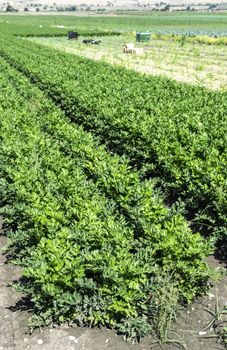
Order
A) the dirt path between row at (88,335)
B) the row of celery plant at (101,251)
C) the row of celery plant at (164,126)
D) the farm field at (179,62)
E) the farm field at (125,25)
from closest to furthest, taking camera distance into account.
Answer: the dirt path between row at (88,335) < the row of celery plant at (101,251) < the row of celery plant at (164,126) < the farm field at (179,62) < the farm field at (125,25)

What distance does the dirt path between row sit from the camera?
5.19 m

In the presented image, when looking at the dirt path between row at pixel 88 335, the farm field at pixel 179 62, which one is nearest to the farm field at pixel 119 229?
the dirt path between row at pixel 88 335

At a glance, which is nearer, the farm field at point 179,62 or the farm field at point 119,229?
the farm field at point 119,229

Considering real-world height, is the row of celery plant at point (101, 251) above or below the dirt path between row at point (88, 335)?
above

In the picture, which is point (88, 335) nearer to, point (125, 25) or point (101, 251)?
point (101, 251)

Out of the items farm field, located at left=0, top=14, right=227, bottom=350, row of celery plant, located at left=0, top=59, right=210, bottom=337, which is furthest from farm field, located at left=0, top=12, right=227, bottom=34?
row of celery plant, located at left=0, top=59, right=210, bottom=337

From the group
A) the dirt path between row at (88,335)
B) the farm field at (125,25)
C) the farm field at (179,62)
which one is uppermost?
the farm field at (125,25)

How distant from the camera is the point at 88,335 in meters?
5.35

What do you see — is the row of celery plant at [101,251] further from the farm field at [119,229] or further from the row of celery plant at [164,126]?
the row of celery plant at [164,126]

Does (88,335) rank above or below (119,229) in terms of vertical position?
below

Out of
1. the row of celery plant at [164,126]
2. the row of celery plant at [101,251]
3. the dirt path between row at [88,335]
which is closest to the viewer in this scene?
the dirt path between row at [88,335]

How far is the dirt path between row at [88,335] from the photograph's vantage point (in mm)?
5188

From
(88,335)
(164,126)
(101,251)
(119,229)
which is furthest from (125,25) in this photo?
(88,335)

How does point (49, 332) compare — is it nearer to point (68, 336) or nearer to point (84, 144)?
point (68, 336)
